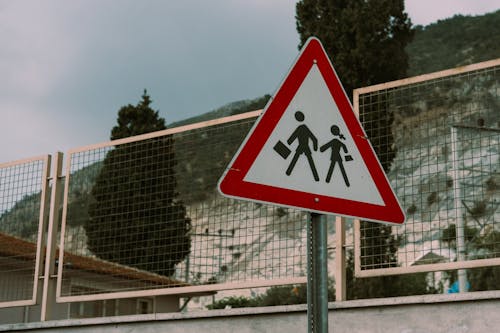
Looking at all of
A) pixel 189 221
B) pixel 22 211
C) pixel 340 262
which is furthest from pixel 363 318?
pixel 22 211

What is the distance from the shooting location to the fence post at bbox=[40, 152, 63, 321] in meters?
7.49

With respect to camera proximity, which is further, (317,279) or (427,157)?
(427,157)

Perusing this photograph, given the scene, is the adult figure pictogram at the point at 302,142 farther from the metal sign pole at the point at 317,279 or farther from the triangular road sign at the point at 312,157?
the metal sign pole at the point at 317,279

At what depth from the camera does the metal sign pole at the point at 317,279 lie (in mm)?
2977

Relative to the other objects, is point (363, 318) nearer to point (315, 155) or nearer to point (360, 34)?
point (315, 155)

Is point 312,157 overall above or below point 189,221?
below

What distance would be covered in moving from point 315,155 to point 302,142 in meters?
0.08

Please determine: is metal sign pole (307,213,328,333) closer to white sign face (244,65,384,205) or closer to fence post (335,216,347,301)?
white sign face (244,65,384,205)

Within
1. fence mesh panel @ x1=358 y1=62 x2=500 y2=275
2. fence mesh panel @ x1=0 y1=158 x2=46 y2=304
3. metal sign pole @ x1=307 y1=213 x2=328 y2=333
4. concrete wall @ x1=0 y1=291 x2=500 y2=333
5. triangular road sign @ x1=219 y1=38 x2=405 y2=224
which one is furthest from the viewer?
fence mesh panel @ x1=0 y1=158 x2=46 y2=304

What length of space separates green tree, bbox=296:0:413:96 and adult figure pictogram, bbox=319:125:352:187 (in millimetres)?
29072

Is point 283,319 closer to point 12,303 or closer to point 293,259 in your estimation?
point 293,259

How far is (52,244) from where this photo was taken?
7.69 meters

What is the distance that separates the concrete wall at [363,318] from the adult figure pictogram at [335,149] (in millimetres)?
2402

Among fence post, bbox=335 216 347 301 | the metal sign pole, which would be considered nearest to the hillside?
fence post, bbox=335 216 347 301
